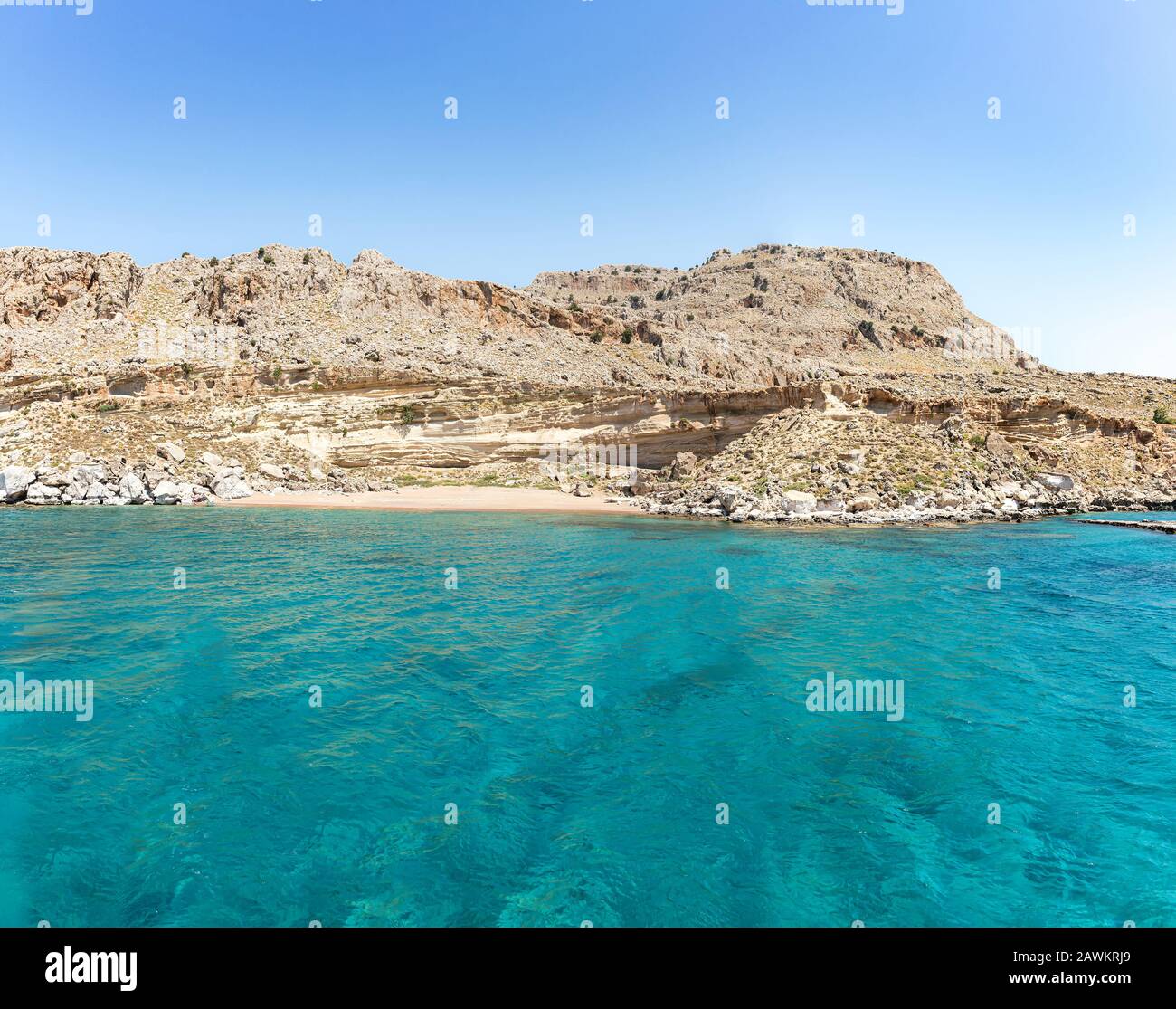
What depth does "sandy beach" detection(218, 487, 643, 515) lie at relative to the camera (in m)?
36.9

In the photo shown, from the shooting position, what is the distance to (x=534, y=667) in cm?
1099

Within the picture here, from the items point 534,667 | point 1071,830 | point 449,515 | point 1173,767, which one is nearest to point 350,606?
point 534,667
